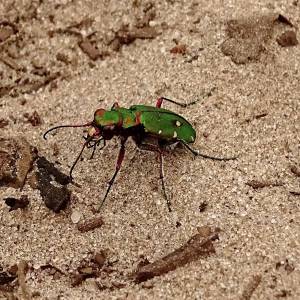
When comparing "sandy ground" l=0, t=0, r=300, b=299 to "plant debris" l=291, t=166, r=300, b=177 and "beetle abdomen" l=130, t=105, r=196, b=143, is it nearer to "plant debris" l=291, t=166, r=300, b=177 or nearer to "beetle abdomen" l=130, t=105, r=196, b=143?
"plant debris" l=291, t=166, r=300, b=177

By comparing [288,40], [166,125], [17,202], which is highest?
[288,40]

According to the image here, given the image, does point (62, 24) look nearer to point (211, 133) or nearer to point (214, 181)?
point (211, 133)

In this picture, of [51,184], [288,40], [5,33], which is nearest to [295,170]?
[288,40]

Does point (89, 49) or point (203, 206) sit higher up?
point (89, 49)

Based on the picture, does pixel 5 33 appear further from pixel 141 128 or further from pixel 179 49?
pixel 141 128

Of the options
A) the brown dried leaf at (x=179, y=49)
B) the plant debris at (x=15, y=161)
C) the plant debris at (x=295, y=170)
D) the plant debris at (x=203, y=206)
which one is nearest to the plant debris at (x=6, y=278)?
the plant debris at (x=15, y=161)

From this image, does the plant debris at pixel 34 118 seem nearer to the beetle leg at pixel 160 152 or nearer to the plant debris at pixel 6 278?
the beetle leg at pixel 160 152

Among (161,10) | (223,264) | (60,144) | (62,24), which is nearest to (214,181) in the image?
(223,264)
